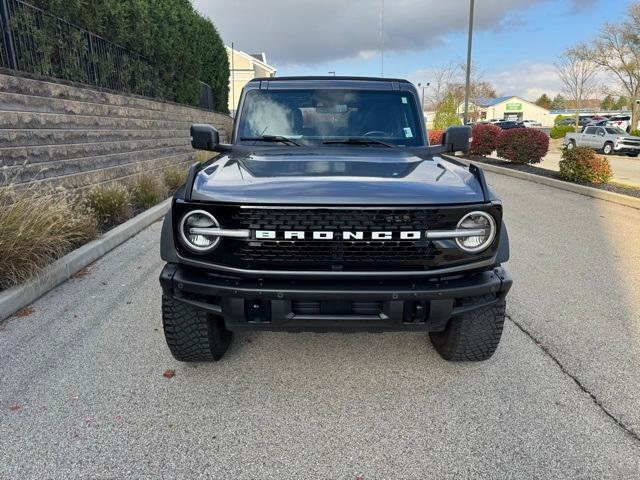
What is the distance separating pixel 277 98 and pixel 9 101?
373 cm

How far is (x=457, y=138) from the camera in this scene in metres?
3.72

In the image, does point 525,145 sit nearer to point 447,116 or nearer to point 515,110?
point 447,116

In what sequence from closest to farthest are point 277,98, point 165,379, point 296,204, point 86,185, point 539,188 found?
point 296,204 → point 165,379 → point 277,98 → point 86,185 → point 539,188

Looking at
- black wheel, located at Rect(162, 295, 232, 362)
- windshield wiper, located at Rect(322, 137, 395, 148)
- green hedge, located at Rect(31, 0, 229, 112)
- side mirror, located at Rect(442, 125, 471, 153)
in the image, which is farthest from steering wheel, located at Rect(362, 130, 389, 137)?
green hedge, located at Rect(31, 0, 229, 112)

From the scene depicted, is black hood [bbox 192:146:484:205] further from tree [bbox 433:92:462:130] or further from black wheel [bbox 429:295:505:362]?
tree [bbox 433:92:462:130]

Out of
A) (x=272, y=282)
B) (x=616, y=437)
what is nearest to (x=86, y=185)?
(x=272, y=282)

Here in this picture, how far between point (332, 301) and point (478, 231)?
2.84 feet

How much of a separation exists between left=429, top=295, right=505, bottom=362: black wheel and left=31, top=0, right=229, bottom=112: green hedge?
6.72 m

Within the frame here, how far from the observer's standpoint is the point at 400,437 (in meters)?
2.36

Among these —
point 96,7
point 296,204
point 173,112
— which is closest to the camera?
point 296,204

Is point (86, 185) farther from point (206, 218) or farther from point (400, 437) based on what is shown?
point (400, 437)

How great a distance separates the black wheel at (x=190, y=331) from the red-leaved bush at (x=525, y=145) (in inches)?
561

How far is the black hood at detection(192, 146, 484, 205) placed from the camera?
92.8 inches

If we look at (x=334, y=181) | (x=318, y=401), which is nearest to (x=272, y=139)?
(x=334, y=181)
